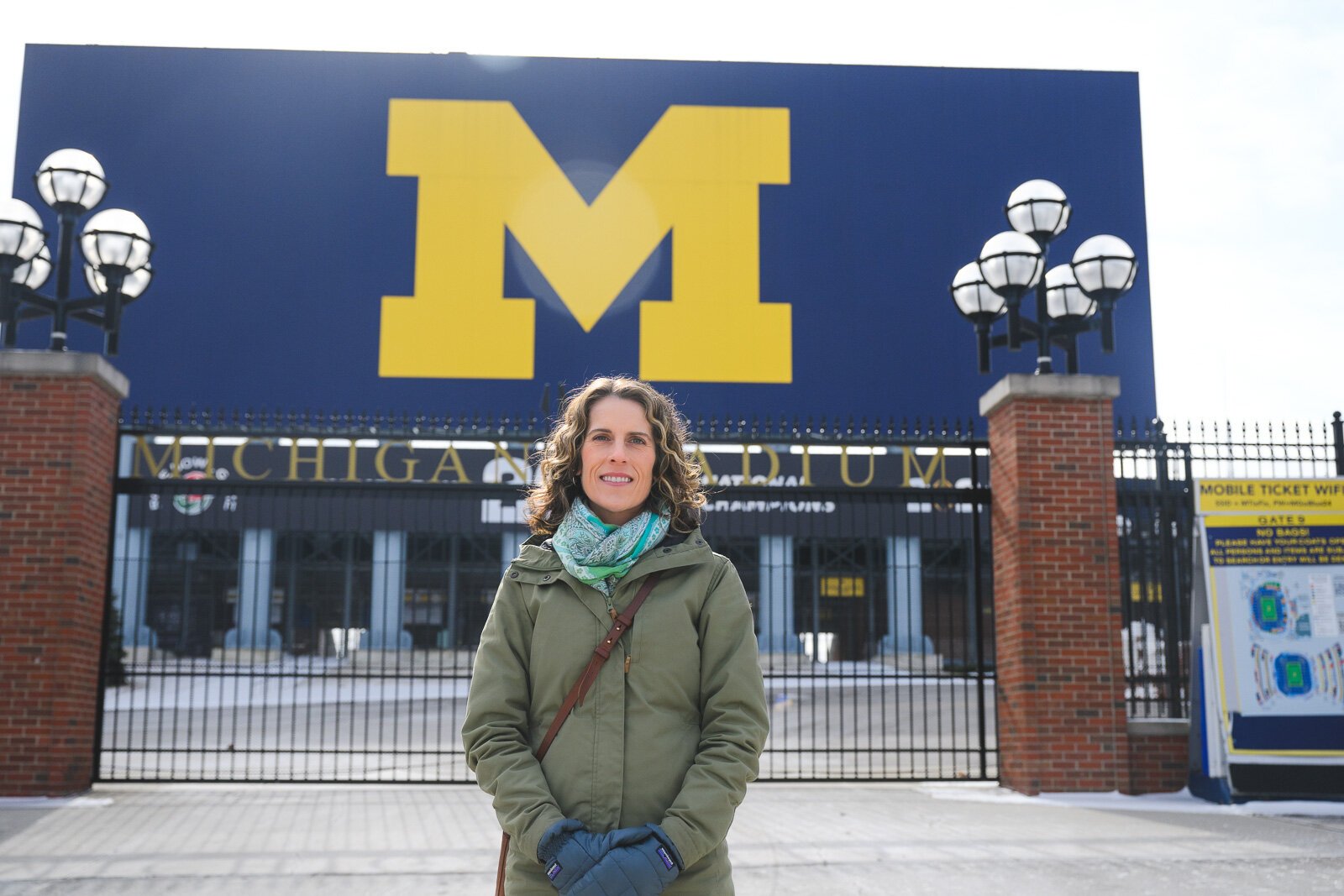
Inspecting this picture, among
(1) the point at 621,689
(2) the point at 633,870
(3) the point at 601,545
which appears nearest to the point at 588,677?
(1) the point at 621,689

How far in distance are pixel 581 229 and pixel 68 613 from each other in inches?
474

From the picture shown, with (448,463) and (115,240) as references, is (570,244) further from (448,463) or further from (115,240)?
(115,240)

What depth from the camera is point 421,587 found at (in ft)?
85.9

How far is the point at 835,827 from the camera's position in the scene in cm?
733

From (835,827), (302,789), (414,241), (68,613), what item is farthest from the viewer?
(414,241)

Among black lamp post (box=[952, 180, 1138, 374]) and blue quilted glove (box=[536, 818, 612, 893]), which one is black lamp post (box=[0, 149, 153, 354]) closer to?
black lamp post (box=[952, 180, 1138, 374])

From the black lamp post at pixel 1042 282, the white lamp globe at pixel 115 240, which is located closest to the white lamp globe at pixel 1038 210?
the black lamp post at pixel 1042 282

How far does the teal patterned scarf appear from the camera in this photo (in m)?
2.44

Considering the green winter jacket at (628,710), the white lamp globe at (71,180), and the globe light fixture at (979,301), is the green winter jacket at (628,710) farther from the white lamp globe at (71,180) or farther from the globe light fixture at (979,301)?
the white lamp globe at (71,180)

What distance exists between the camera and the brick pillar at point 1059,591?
899cm

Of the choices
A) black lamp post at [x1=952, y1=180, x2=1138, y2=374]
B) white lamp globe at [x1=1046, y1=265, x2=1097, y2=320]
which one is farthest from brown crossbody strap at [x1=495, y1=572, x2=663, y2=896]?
white lamp globe at [x1=1046, y1=265, x2=1097, y2=320]

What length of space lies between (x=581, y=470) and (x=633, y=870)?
0.86m

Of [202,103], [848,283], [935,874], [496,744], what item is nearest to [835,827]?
[935,874]

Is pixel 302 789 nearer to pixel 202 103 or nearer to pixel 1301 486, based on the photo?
pixel 1301 486
